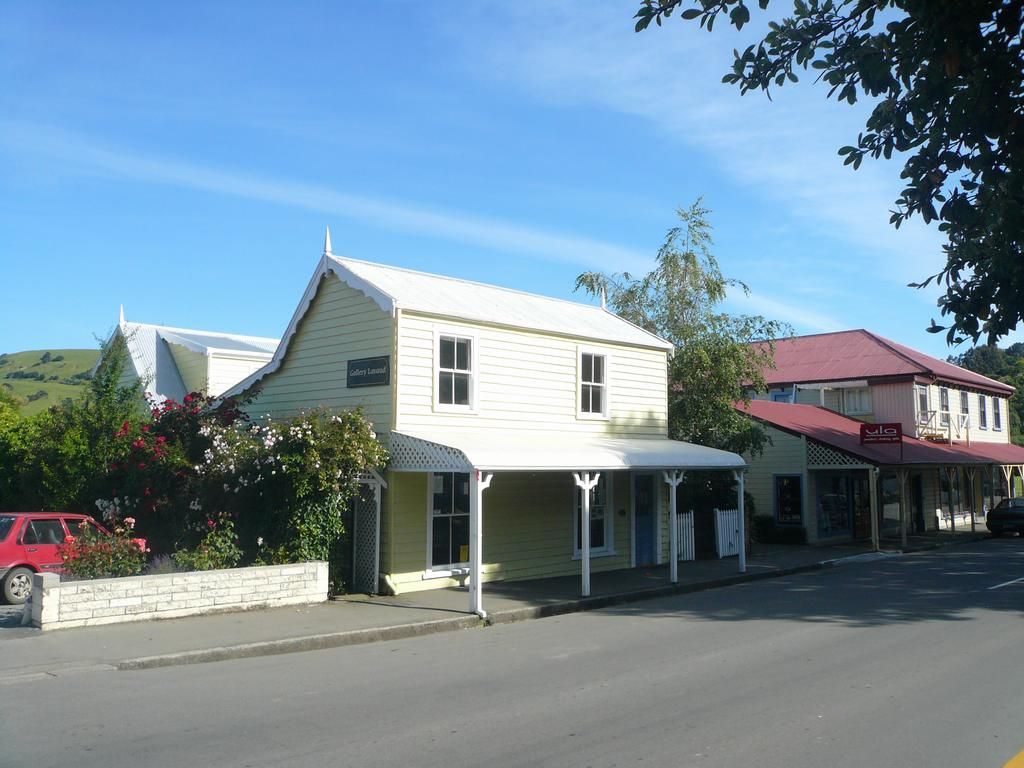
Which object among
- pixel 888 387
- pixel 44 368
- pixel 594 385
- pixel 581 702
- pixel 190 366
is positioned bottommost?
pixel 581 702

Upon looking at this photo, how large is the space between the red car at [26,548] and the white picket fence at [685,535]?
12.9 m

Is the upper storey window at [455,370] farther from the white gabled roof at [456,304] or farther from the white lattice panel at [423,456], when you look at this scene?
the white lattice panel at [423,456]

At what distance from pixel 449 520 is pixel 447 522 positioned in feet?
0.17

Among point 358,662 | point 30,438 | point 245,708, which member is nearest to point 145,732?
point 245,708

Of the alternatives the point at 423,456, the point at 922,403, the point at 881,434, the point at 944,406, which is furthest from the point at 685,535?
the point at 944,406

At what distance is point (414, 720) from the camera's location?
766 cm

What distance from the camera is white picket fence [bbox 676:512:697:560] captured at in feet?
70.3

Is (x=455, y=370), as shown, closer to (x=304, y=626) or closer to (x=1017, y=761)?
(x=304, y=626)

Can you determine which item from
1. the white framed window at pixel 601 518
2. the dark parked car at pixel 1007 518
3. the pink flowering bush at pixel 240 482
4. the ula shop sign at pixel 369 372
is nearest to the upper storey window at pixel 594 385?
the white framed window at pixel 601 518

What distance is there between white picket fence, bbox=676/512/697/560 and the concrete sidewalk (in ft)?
7.68

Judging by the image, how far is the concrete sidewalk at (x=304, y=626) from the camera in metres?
10.2

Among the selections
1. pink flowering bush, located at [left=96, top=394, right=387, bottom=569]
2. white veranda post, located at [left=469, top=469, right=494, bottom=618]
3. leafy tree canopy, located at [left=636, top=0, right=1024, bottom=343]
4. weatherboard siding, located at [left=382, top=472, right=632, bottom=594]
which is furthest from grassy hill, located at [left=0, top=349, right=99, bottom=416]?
leafy tree canopy, located at [left=636, top=0, right=1024, bottom=343]

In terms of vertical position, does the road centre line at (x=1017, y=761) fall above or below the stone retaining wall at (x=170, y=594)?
below

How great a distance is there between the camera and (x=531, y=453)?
1509 cm
